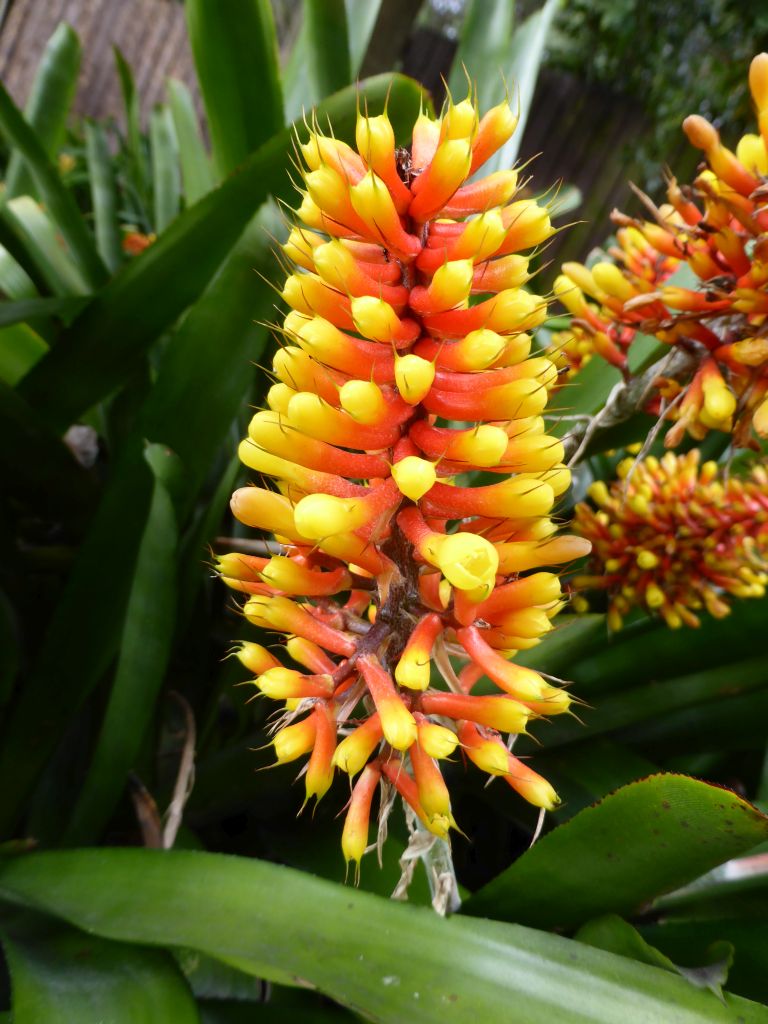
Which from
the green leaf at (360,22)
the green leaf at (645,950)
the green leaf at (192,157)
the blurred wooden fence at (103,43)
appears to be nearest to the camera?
the green leaf at (645,950)

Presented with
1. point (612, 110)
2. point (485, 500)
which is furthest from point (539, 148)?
point (485, 500)

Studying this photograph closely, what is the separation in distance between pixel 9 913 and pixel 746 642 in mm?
663

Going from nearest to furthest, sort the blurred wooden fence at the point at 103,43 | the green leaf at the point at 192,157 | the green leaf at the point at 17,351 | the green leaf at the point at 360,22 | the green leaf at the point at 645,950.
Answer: the green leaf at the point at 645,950 → the green leaf at the point at 17,351 → the green leaf at the point at 360,22 → the green leaf at the point at 192,157 → the blurred wooden fence at the point at 103,43

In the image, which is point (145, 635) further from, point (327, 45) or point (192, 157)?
point (192, 157)

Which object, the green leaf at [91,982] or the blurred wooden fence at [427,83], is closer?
the green leaf at [91,982]

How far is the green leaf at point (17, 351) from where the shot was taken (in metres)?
0.78

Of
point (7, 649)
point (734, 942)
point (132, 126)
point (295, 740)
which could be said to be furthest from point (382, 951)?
point (132, 126)

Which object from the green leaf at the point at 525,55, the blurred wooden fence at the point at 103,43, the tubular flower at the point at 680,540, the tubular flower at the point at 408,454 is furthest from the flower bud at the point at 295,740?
the blurred wooden fence at the point at 103,43

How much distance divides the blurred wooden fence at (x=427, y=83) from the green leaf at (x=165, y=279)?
1601 millimetres

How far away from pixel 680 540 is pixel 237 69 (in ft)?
2.10

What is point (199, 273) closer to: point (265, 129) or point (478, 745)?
point (265, 129)

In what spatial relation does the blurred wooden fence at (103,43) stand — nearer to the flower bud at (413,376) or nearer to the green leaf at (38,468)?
the green leaf at (38,468)

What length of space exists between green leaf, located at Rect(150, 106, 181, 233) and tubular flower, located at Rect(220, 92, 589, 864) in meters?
1.02

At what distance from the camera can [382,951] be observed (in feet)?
1.32
